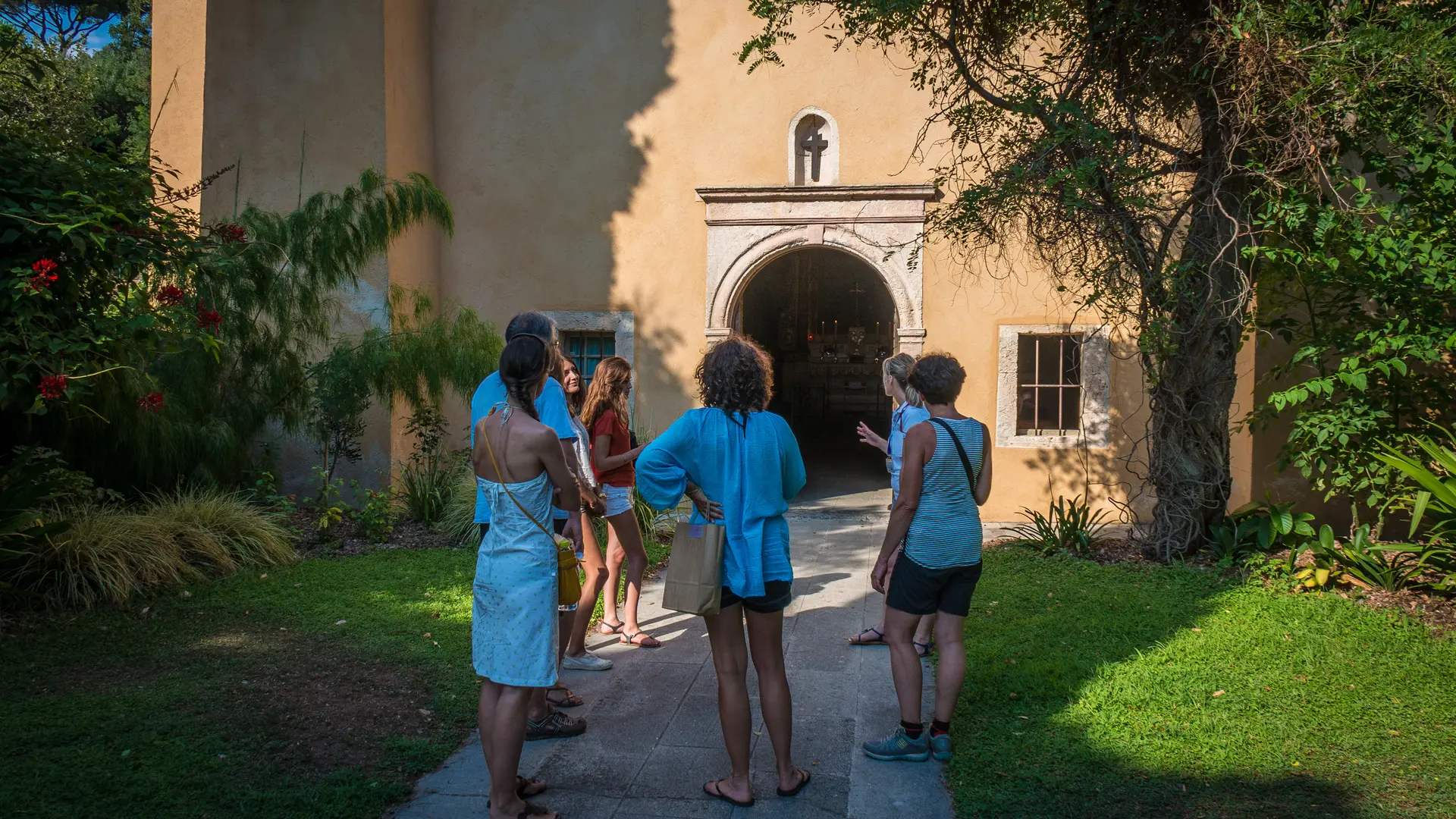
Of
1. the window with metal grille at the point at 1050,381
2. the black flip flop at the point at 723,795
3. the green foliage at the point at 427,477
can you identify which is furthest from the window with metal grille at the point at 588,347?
the black flip flop at the point at 723,795

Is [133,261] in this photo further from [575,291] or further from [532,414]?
[575,291]

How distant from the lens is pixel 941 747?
3656 millimetres

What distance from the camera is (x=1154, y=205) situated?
593 cm

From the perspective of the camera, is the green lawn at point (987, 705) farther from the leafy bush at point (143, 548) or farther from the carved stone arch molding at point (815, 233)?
the carved stone arch molding at point (815, 233)

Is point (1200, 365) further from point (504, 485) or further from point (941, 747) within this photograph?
point (504, 485)

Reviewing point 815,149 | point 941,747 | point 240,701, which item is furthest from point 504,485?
point 815,149

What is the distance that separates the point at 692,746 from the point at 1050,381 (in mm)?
6776

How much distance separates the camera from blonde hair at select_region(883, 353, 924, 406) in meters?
4.86

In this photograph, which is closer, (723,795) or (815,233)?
(723,795)

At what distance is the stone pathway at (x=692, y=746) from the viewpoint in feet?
10.8

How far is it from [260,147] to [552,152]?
290 centimetres

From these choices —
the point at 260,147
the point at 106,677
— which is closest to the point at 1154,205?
the point at 106,677

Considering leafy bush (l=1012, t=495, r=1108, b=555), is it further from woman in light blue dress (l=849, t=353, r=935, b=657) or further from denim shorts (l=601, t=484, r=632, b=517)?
denim shorts (l=601, t=484, r=632, b=517)

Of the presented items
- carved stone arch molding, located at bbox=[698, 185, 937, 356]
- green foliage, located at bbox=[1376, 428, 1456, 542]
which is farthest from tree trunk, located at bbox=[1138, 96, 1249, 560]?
carved stone arch molding, located at bbox=[698, 185, 937, 356]
